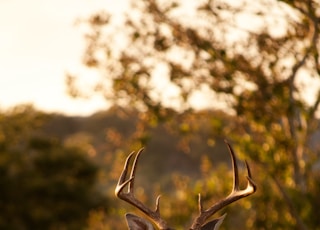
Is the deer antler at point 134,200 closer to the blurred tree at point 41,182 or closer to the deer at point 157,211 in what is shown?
the deer at point 157,211

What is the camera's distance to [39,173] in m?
43.8

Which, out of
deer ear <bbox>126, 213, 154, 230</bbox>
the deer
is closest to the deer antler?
the deer

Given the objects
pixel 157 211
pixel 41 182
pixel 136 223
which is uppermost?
pixel 157 211

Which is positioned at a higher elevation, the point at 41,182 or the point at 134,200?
the point at 134,200

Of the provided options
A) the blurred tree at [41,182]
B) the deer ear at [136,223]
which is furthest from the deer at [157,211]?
the blurred tree at [41,182]

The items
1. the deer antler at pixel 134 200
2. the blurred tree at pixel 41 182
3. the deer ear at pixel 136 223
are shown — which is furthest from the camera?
the blurred tree at pixel 41 182

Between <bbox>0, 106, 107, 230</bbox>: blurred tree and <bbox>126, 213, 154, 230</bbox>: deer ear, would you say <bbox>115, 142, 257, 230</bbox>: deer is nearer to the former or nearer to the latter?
<bbox>126, 213, 154, 230</bbox>: deer ear

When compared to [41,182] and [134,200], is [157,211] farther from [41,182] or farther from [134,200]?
[41,182]

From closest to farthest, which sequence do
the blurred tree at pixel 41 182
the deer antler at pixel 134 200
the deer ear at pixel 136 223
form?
1. the deer antler at pixel 134 200
2. the deer ear at pixel 136 223
3. the blurred tree at pixel 41 182

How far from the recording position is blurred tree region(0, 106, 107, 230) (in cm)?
4172

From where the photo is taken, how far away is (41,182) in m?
42.6

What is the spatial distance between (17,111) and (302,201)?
88.2 ft

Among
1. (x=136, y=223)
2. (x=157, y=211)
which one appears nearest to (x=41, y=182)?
(x=136, y=223)

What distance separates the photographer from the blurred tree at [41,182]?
41.7m
